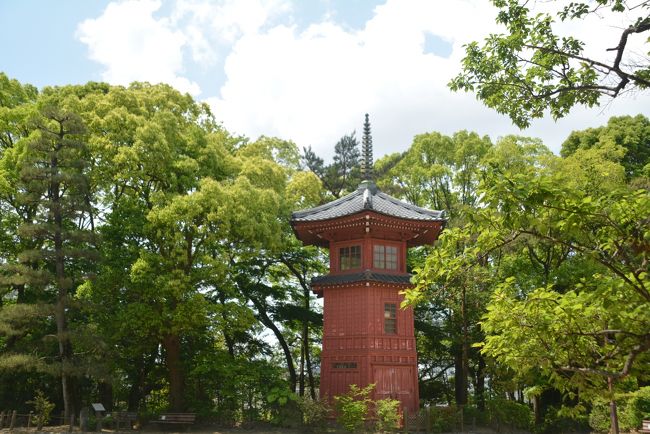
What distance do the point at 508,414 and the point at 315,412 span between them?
814 cm

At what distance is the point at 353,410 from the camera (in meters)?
17.8

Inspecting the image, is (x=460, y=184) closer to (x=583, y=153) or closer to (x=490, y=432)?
(x=583, y=153)

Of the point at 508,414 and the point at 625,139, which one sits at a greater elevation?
the point at 625,139

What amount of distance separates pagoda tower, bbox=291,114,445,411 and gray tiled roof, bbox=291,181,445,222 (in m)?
0.04

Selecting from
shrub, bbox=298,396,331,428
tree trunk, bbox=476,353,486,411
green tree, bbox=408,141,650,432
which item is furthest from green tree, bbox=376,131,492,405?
green tree, bbox=408,141,650,432

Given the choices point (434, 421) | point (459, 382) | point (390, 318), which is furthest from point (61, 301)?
point (459, 382)

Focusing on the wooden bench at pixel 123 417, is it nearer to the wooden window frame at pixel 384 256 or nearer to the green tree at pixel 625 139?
the wooden window frame at pixel 384 256

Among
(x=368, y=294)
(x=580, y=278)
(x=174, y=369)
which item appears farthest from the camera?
(x=174, y=369)

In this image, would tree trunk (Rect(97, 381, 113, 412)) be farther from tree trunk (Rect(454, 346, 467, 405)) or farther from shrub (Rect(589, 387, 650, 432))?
shrub (Rect(589, 387, 650, 432))

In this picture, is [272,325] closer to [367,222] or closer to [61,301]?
[367,222]

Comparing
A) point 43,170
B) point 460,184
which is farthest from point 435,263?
point 460,184

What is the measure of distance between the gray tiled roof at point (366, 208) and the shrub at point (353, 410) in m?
6.14

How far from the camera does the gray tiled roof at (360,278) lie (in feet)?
65.4

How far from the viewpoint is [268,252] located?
23359 mm
